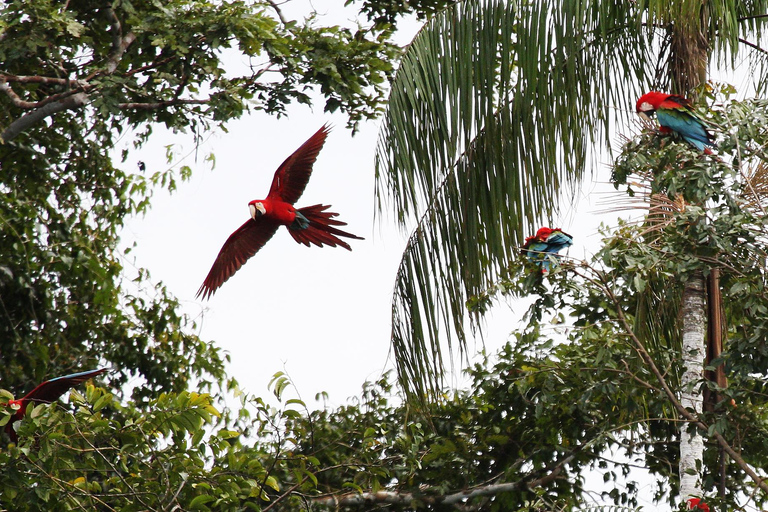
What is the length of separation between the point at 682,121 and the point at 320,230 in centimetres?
177

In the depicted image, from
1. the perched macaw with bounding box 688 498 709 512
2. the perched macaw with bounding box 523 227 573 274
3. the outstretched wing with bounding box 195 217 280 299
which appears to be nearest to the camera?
the perched macaw with bounding box 688 498 709 512

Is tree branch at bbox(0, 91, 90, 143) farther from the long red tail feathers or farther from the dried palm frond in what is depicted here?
the dried palm frond

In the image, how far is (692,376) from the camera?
339 cm

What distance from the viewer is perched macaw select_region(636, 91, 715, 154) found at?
3.17 m

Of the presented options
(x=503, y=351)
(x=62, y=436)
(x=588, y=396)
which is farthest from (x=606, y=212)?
(x=62, y=436)

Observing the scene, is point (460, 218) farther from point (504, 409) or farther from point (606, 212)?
point (504, 409)

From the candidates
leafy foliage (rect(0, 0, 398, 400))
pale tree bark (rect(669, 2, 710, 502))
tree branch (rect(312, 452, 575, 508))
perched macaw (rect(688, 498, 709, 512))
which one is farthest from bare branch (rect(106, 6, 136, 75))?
perched macaw (rect(688, 498, 709, 512))

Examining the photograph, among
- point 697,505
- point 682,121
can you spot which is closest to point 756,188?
point 682,121

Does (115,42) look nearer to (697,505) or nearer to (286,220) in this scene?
(286,220)

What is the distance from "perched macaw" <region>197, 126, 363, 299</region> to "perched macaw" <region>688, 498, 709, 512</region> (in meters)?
1.83

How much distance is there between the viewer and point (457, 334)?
3.78 m

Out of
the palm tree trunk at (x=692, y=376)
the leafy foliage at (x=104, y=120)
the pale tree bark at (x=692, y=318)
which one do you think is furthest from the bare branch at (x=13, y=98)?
the palm tree trunk at (x=692, y=376)

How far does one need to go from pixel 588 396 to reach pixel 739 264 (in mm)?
691

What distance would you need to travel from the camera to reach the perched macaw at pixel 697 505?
3.01m
